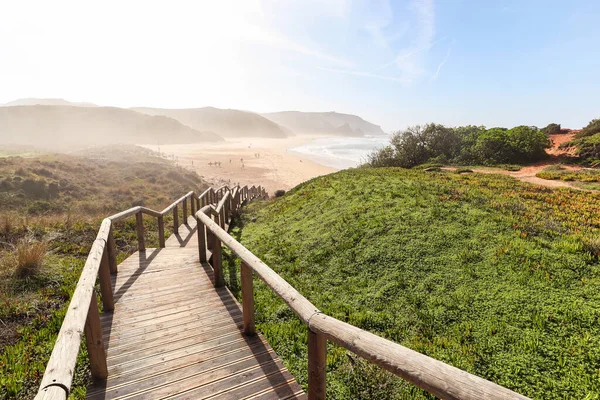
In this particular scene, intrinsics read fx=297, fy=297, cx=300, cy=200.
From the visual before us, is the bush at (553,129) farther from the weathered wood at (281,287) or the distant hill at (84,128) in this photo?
the distant hill at (84,128)

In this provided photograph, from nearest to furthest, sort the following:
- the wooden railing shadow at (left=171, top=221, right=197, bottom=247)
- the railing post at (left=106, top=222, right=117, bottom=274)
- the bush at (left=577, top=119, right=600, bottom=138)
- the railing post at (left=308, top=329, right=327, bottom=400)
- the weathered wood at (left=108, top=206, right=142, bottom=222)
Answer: the railing post at (left=308, top=329, right=327, bottom=400) → the railing post at (left=106, top=222, right=117, bottom=274) → the weathered wood at (left=108, top=206, right=142, bottom=222) → the wooden railing shadow at (left=171, top=221, right=197, bottom=247) → the bush at (left=577, top=119, right=600, bottom=138)

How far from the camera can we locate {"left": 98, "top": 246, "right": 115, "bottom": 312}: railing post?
370 centimetres

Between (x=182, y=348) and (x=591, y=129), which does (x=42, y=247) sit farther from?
(x=591, y=129)

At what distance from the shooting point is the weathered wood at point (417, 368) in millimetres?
1316

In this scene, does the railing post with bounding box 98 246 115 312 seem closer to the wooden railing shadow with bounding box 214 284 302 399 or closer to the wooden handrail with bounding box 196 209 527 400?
the wooden railing shadow with bounding box 214 284 302 399

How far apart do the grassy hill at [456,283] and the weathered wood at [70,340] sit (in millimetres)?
2059

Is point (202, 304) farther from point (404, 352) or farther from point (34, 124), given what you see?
point (34, 124)

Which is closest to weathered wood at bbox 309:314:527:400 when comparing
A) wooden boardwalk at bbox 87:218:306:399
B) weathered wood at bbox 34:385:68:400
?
wooden boardwalk at bbox 87:218:306:399

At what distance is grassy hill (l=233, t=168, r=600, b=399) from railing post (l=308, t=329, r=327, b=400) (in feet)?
1.68

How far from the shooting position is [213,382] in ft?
8.89

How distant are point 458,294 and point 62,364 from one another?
188 inches

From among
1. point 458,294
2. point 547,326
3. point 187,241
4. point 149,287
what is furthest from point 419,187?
point 149,287

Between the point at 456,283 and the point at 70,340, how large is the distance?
195 inches

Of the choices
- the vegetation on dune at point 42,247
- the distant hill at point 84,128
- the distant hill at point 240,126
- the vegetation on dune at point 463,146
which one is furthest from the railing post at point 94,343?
the distant hill at point 240,126
